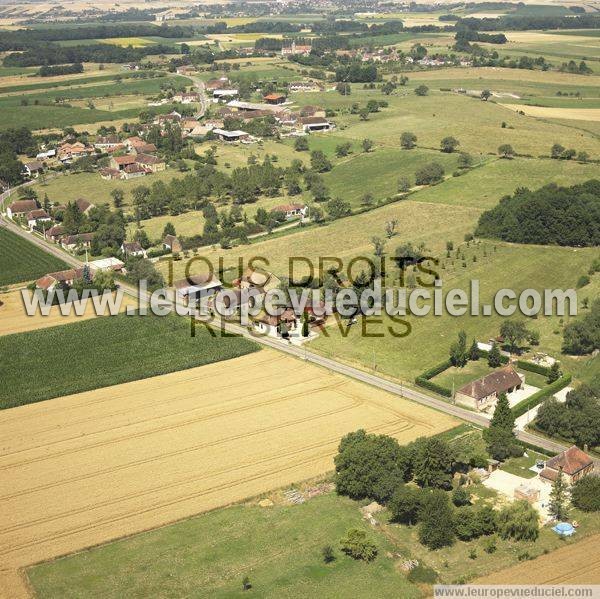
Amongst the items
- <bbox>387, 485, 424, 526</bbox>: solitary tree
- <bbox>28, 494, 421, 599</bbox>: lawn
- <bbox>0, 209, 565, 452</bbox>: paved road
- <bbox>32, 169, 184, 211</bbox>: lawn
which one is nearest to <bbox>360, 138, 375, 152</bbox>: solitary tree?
<bbox>32, 169, 184, 211</bbox>: lawn

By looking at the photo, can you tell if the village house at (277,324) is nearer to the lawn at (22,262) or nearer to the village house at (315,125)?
the lawn at (22,262)

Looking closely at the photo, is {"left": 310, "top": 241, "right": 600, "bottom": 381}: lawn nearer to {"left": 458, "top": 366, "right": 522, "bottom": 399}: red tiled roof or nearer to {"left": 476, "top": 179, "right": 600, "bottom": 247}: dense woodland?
{"left": 476, "top": 179, "right": 600, "bottom": 247}: dense woodland

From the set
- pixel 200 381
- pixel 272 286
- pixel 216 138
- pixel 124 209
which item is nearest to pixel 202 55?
pixel 216 138

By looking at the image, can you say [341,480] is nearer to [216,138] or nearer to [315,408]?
[315,408]

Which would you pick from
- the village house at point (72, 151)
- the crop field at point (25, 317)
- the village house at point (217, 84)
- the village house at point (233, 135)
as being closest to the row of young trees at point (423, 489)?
the crop field at point (25, 317)

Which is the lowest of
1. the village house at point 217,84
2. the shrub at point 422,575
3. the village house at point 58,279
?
the shrub at point 422,575

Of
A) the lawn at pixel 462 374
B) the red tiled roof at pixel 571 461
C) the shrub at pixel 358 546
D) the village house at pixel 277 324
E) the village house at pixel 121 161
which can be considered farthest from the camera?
the village house at pixel 121 161

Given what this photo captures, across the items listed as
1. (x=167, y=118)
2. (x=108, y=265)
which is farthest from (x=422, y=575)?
(x=167, y=118)
